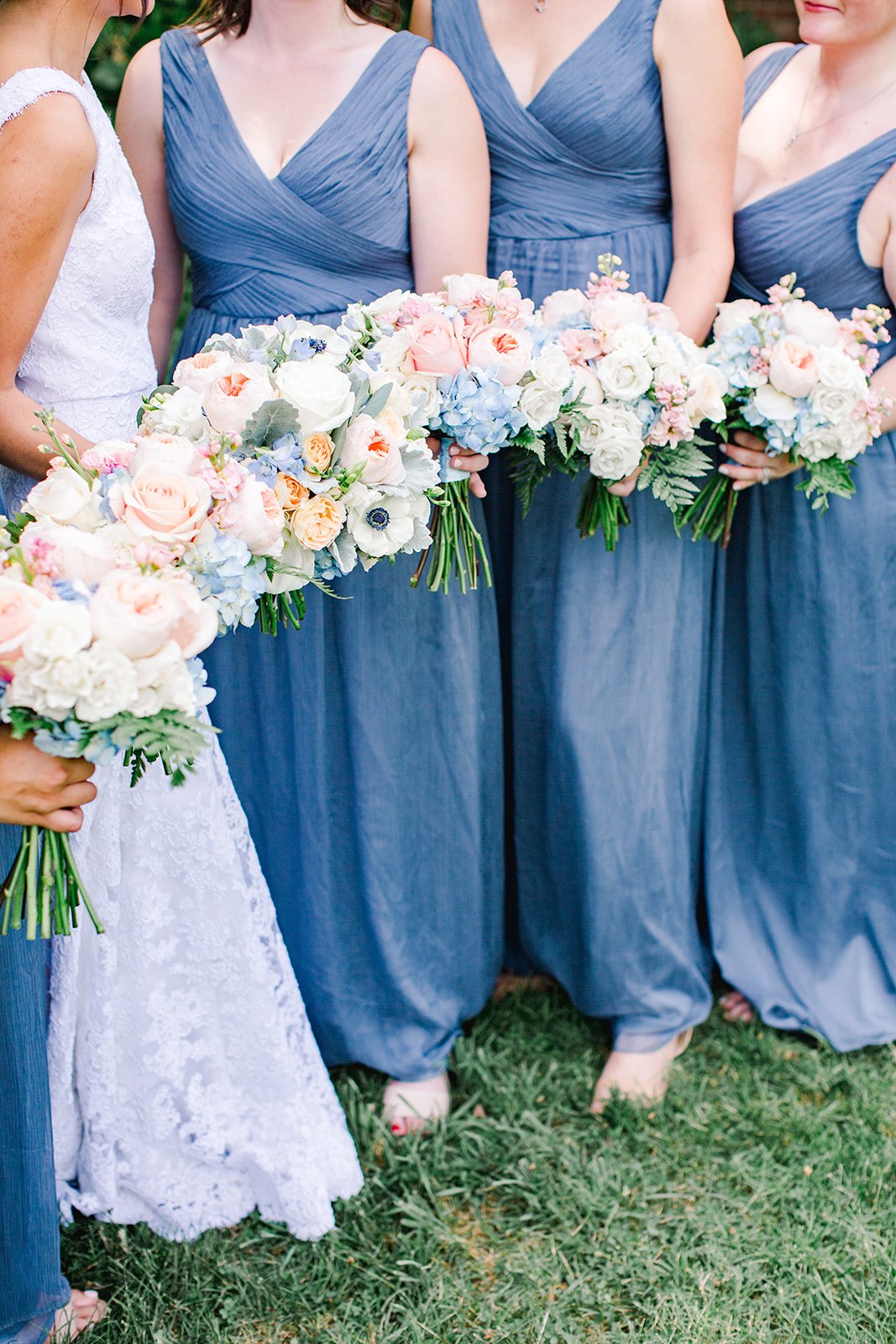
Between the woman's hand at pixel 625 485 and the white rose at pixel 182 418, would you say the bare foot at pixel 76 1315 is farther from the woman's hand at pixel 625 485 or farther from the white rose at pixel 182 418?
the woman's hand at pixel 625 485

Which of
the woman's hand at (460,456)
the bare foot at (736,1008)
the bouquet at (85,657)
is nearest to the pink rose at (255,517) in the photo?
the bouquet at (85,657)

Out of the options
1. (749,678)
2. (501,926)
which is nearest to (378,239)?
(749,678)

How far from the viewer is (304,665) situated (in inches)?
105

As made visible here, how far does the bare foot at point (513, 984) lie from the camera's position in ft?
10.9

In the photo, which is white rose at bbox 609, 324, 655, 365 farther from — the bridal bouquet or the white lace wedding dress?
the white lace wedding dress

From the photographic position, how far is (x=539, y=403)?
7.35 ft

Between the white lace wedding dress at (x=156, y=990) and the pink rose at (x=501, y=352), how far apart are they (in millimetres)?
619

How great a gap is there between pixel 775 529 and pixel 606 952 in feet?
3.53

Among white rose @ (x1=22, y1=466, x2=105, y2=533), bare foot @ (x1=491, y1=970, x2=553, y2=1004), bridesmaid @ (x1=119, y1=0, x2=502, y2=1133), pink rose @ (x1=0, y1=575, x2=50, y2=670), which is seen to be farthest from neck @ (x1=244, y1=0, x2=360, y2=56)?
bare foot @ (x1=491, y1=970, x2=553, y2=1004)

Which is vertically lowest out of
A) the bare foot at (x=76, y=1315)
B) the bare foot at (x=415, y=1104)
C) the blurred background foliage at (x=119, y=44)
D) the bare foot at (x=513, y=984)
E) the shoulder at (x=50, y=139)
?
the bare foot at (x=76, y=1315)

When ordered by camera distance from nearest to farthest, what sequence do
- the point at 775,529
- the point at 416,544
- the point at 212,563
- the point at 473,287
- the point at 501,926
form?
the point at 212,563 → the point at 416,544 → the point at 473,287 → the point at 775,529 → the point at 501,926

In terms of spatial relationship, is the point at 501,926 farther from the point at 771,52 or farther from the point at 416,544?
the point at 771,52

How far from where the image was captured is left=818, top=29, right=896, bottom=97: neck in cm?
271

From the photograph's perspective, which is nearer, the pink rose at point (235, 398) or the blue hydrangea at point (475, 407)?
the pink rose at point (235, 398)
